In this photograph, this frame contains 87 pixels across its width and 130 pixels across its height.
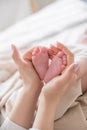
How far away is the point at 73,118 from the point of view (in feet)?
3.38

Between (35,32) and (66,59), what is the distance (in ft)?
1.78

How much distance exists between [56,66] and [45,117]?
0.18m

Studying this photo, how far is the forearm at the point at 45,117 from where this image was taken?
97 cm

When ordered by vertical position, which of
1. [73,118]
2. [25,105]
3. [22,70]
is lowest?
[73,118]

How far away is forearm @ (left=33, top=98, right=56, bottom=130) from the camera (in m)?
0.97

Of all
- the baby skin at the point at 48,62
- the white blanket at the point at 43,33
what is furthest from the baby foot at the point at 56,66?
the white blanket at the point at 43,33

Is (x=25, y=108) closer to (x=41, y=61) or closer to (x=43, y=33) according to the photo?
(x=41, y=61)

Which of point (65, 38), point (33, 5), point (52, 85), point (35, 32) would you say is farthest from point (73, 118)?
point (33, 5)

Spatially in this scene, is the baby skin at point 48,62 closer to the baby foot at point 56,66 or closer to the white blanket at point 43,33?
the baby foot at point 56,66

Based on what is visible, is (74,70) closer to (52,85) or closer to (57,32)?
(52,85)

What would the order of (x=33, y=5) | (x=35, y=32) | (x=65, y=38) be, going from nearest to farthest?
(x=65, y=38) < (x=35, y=32) < (x=33, y=5)

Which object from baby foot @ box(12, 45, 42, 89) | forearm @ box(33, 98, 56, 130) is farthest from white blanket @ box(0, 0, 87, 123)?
forearm @ box(33, 98, 56, 130)

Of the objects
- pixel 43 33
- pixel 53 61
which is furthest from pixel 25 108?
Result: pixel 43 33

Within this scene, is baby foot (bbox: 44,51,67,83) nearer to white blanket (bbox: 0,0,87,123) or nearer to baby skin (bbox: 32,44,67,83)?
baby skin (bbox: 32,44,67,83)
